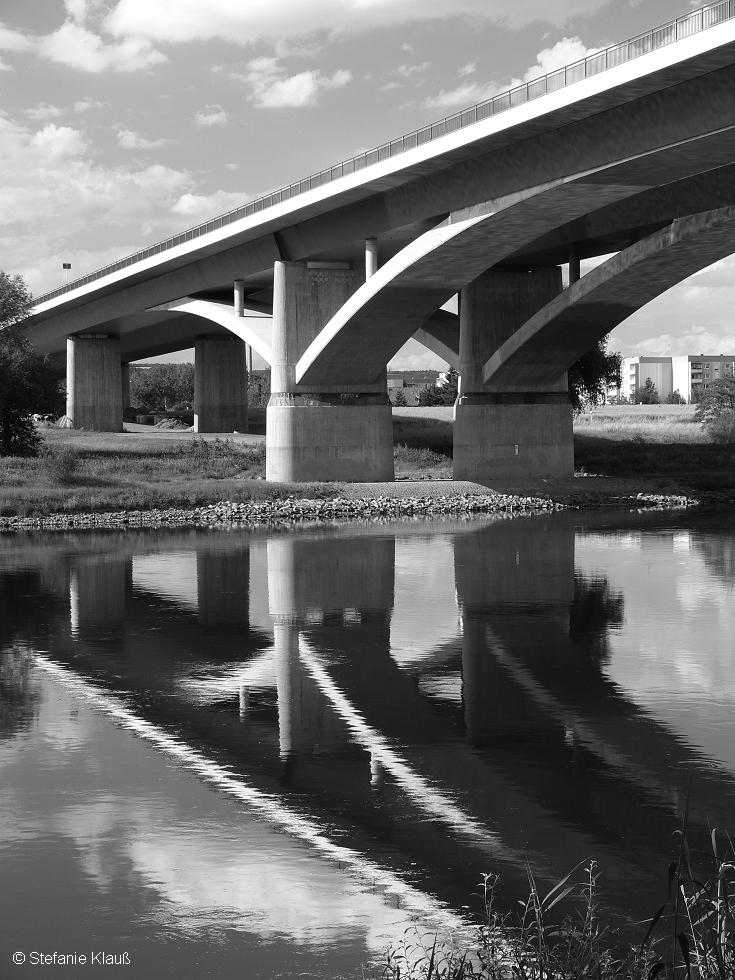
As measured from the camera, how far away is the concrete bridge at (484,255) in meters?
30.4

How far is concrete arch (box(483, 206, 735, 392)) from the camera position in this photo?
38875 mm

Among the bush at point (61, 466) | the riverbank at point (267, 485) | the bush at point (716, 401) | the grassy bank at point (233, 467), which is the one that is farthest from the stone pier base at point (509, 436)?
the bush at point (716, 401)

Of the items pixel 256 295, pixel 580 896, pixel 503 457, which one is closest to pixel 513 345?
pixel 503 457

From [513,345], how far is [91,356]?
3567cm

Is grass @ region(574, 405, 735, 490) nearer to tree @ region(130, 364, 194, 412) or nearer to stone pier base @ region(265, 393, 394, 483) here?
stone pier base @ region(265, 393, 394, 483)

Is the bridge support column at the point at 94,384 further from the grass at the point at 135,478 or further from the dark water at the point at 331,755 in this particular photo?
the dark water at the point at 331,755

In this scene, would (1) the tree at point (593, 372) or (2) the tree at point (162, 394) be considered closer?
(1) the tree at point (593, 372)

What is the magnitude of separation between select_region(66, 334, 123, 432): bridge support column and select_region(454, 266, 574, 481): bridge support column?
1179 inches

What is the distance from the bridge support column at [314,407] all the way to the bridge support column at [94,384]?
2796cm

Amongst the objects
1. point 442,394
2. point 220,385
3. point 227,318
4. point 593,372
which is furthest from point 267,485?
point 442,394

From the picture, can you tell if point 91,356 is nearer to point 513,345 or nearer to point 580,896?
point 513,345

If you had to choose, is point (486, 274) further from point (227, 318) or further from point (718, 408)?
point (718, 408)

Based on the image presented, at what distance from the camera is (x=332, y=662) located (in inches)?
754

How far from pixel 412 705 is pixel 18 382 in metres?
40.7
